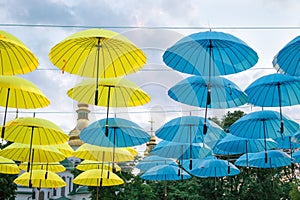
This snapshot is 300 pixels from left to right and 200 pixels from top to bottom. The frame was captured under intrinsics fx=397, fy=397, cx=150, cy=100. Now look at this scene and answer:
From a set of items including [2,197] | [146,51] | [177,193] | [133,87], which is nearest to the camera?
[146,51]

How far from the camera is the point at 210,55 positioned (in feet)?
18.7

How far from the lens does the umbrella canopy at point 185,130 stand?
781cm

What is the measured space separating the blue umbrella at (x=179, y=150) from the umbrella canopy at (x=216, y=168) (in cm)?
47

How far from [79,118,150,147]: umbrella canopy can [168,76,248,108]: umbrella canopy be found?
1.19 metres

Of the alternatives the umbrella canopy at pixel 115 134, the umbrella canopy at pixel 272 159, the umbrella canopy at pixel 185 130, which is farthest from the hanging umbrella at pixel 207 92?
the umbrella canopy at pixel 272 159

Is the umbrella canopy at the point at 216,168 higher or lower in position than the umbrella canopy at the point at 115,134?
lower

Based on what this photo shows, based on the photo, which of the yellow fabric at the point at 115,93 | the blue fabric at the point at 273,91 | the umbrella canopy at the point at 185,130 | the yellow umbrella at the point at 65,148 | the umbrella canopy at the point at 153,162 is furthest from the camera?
the umbrella canopy at the point at 153,162

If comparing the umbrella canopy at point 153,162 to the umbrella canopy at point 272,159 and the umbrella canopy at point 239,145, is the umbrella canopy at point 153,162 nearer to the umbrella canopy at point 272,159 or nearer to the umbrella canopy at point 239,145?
the umbrella canopy at point 239,145

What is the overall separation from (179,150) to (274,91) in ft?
10.2

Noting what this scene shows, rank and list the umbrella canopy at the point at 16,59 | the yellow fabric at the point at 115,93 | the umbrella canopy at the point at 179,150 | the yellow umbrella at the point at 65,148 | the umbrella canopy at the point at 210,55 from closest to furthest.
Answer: the umbrella canopy at the point at 16,59, the umbrella canopy at the point at 210,55, the yellow fabric at the point at 115,93, the yellow umbrella at the point at 65,148, the umbrella canopy at the point at 179,150

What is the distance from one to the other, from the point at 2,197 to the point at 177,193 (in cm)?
723

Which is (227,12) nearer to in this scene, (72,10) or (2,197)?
(72,10)

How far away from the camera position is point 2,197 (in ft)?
52.4

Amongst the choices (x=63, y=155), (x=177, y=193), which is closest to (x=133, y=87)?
(x=63, y=155)
